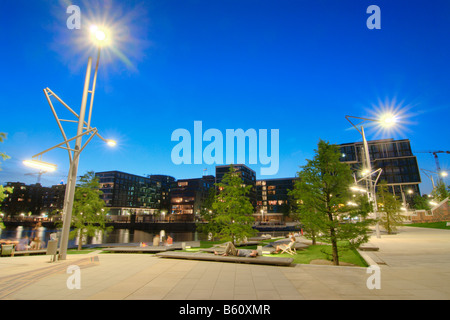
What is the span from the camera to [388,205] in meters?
31.4

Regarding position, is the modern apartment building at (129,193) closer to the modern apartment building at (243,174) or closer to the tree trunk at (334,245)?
the modern apartment building at (243,174)

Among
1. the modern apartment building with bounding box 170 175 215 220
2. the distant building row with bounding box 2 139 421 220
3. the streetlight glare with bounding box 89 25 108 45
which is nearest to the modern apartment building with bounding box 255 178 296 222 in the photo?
the distant building row with bounding box 2 139 421 220

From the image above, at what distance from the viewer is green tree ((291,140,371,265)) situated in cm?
1284

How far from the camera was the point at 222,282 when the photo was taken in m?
8.33

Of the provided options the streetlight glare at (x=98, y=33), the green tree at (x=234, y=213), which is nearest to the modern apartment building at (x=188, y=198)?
the green tree at (x=234, y=213)

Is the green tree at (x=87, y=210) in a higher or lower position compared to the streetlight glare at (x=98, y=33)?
lower

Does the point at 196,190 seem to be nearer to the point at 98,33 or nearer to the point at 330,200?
the point at 330,200

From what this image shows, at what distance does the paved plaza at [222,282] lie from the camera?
6684 mm

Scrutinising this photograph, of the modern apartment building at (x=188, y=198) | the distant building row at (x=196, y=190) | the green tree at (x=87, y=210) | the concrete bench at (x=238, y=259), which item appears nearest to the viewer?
the concrete bench at (x=238, y=259)

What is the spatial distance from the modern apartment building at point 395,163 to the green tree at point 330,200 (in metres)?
98.1

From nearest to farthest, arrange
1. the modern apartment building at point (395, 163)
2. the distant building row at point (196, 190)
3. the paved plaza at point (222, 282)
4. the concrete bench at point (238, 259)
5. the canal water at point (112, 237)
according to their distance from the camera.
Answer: the paved plaza at point (222, 282) → the concrete bench at point (238, 259) → the canal water at point (112, 237) → the modern apartment building at point (395, 163) → the distant building row at point (196, 190)

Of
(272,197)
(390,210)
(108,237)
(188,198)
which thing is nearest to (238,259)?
(390,210)

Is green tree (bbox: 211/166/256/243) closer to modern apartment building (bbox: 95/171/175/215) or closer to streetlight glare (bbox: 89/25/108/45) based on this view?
streetlight glare (bbox: 89/25/108/45)

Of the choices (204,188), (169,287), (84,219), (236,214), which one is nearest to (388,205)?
(236,214)
